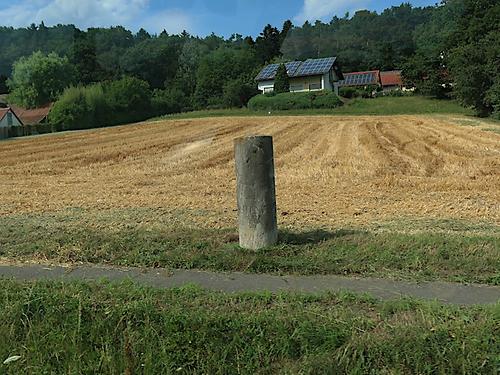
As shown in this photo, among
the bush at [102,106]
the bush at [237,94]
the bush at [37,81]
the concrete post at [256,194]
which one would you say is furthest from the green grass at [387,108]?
the concrete post at [256,194]

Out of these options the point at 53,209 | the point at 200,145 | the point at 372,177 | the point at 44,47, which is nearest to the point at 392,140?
the point at 200,145

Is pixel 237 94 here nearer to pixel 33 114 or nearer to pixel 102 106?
pixel 102 106

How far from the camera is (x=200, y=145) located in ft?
73.9

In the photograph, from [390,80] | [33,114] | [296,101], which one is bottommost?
[296,101]

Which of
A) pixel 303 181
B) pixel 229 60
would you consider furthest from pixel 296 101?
pixel 303 181

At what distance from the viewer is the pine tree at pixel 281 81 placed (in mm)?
63375

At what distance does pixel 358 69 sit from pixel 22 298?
99.0 metres

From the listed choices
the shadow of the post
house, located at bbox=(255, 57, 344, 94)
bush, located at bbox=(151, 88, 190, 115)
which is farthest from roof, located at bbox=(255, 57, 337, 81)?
the shadow of the post

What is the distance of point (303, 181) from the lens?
1130 cm

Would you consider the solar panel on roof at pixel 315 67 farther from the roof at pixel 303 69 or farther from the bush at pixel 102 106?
the bush at pixel 102 106

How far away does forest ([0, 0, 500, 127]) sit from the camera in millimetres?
51344

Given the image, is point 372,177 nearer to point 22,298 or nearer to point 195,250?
point 195,250

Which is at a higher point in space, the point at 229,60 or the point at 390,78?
the point at 229,60

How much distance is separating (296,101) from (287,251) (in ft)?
170
